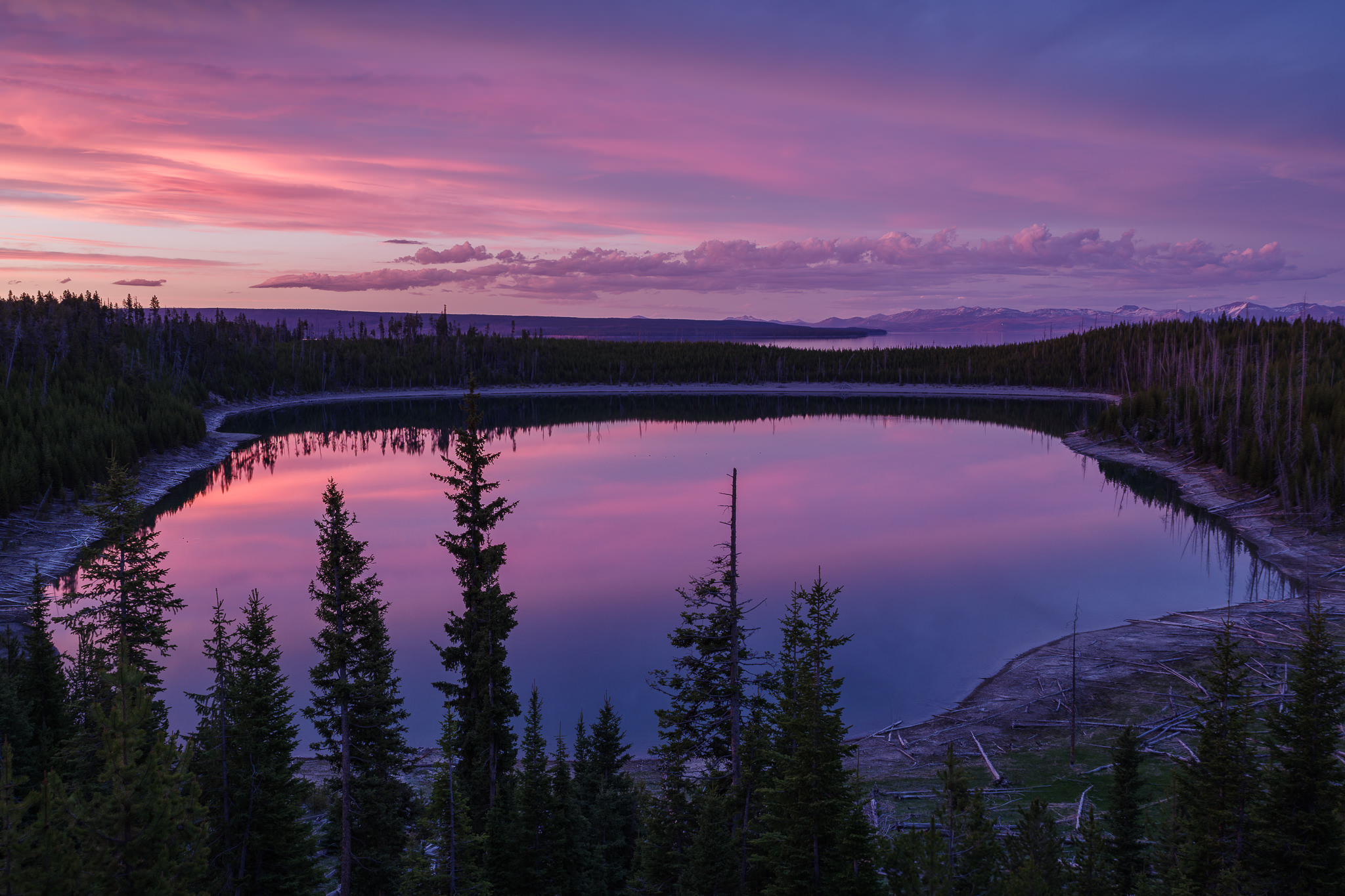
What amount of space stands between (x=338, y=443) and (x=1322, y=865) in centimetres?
12111

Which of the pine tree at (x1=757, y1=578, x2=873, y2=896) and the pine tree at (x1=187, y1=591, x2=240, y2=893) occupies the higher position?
the pine tree at (x1=757, y1=578, x2=873, y2=896)

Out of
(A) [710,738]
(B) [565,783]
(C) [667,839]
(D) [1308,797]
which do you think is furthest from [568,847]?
(D) [1308,797]

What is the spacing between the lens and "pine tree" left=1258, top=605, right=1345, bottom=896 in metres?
14.0

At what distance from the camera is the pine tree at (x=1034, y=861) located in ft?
38.1

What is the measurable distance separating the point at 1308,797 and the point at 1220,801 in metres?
1.37

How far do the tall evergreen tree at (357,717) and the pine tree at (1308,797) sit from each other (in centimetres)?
1865

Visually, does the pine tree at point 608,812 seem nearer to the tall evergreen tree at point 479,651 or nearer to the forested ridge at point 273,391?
the tall evergreen tree at point 479,651

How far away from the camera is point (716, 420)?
15150cm

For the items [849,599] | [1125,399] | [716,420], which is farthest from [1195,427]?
[716,420]

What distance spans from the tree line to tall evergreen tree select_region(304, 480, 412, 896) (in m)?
0.08

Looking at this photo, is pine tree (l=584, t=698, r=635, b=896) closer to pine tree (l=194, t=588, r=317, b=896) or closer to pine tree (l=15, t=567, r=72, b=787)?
pine tree (l=194, t=588, r=317, b=896)

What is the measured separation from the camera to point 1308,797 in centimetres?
1444

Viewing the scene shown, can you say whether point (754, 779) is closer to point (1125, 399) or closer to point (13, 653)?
point (13, 653)

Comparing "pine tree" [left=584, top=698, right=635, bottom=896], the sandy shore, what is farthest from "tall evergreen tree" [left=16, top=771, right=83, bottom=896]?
the sandy shore
